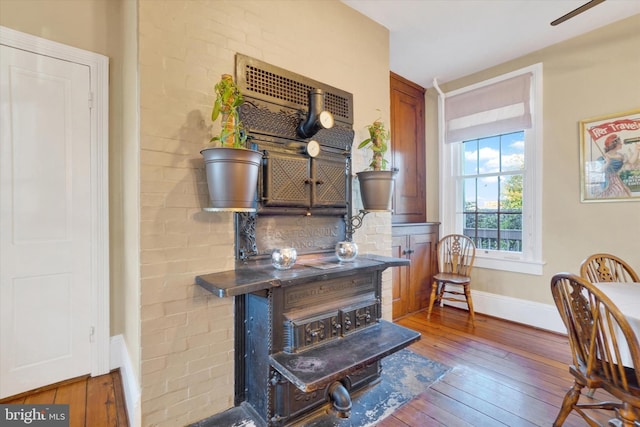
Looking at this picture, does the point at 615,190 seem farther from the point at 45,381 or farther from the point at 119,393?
the point at 45,381

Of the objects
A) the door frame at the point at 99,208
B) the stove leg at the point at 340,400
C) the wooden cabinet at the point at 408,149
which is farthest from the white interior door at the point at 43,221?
the wooden cabinet at the point at 408,149

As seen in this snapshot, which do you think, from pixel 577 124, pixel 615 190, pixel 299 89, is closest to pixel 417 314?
pixel 615 190

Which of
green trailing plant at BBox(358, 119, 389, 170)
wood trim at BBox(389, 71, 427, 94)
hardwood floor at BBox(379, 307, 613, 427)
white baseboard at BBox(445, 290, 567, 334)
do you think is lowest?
hardwood floor at BBox(379, 307, 613, 427)

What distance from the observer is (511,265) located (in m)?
3.16

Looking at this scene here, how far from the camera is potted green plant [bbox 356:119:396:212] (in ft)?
6.92

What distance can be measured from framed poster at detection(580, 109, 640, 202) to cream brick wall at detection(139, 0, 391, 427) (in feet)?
9.54

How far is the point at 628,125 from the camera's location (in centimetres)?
249

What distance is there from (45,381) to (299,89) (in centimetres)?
258

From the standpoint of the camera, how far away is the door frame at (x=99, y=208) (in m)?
2.10

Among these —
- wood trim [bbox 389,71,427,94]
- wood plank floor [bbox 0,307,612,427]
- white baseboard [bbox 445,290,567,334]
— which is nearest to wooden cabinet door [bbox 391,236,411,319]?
wood plank floor [bbox 0,307,612,427]

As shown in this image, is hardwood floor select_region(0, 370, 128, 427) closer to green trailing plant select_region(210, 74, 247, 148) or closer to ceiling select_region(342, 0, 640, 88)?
green trailing plant select_region(210, 74, 247, 148)

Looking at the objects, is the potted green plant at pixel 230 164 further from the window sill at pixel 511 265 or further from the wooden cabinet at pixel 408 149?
the window sill at pixel 511 265

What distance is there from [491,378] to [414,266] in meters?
1.40

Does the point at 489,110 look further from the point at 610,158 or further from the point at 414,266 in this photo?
the point at 414,266
